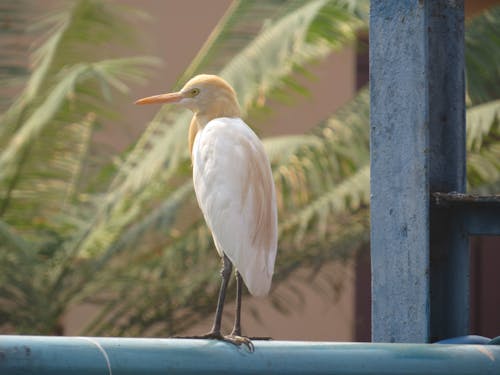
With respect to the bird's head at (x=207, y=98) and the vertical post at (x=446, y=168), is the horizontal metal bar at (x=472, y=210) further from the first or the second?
the bird's head at (x=207, y=98)

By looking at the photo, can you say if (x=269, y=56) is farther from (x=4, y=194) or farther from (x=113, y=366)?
(x=113, y=366)

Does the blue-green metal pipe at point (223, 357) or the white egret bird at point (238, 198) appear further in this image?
the white egret bird at point (238, 198)

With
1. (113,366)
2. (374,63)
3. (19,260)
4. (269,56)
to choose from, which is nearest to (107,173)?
(19,260)

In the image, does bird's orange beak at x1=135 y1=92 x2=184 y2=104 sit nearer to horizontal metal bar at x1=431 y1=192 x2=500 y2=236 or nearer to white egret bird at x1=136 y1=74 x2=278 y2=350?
white egret bird at x1=136 y1=74 x2=278 y2=350

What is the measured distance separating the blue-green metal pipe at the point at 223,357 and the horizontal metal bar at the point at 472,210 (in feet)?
2.31

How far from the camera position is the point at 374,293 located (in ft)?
10.5

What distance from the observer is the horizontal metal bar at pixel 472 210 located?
300 cm

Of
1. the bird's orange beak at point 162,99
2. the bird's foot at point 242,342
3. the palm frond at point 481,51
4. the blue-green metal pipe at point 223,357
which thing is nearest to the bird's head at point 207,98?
the bird's orange beak at point 162,99

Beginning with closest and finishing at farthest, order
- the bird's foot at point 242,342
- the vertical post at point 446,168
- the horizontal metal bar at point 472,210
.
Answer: the bird's foot at point 242,342
the horizontal metal bar at point 472,210
the vertical post at point 446,168

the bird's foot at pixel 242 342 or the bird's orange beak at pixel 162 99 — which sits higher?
the bird's orange beak at pixel 162 99

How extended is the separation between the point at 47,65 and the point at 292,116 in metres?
2.05

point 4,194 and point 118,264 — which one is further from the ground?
point 4,194

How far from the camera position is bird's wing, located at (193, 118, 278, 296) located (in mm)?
3018

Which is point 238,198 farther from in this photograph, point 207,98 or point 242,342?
point 242,342
